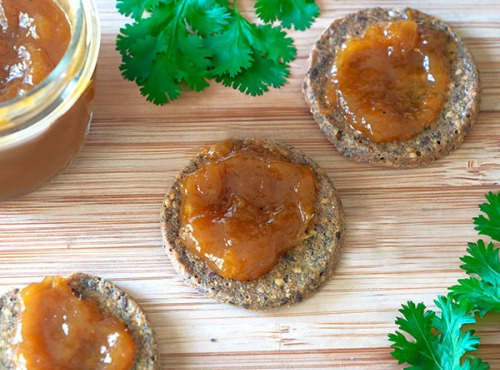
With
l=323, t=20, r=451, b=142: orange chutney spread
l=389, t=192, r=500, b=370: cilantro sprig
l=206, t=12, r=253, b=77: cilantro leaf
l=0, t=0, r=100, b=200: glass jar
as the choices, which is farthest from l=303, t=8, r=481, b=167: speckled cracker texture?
l=0, t=0, r=100, b=200: glass jar

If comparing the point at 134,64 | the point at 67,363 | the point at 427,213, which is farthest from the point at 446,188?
the point at 67,363

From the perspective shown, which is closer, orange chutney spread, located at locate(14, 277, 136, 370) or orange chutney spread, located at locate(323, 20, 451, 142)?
orange chutney spread, located at locate(14, 277, 136, 370)

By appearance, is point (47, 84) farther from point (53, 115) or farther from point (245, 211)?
point (245, 211)

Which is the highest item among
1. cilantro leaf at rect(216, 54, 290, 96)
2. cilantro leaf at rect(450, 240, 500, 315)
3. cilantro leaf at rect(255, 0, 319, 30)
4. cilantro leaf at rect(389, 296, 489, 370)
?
cilantro leaf at rect(255, 0, 319, 30)

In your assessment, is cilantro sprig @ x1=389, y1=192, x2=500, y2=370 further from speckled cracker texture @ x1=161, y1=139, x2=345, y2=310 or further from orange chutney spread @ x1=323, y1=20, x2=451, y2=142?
orange chutney spread @ x1=323, y1=20, x2=451, y2=142

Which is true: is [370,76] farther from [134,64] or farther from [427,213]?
[134,64]
